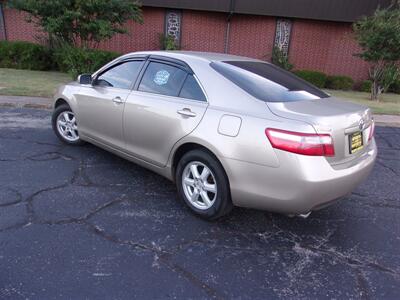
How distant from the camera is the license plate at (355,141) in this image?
9.34ft

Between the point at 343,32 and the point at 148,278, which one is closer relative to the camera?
the point at 148,278

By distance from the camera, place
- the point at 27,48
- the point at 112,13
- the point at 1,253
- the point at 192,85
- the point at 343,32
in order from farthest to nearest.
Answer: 1. the point at 343,32
2. the point at 27,48
3. the point at 112,13
4. the point at 192,85
5. the point at 1,253

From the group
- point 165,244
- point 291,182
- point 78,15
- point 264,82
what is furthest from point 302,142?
point 78,15

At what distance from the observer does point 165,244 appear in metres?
2.81

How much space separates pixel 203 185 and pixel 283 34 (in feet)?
49.2

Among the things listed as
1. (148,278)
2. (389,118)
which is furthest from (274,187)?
(389,118)

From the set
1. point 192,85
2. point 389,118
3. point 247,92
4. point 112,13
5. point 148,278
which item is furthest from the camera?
point 112,13

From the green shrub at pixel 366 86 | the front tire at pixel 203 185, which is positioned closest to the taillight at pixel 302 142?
the front tire at pixel 203 185

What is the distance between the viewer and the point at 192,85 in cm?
332

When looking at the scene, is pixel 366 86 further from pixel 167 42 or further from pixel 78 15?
pixel 78 15

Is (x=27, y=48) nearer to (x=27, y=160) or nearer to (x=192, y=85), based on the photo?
(x=27, y=160)

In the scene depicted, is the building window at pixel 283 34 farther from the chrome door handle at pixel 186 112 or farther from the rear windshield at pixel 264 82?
the chrome door handle at pixel 186 112

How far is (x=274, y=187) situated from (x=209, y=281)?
0.87 metres

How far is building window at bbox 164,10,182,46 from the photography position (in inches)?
627
